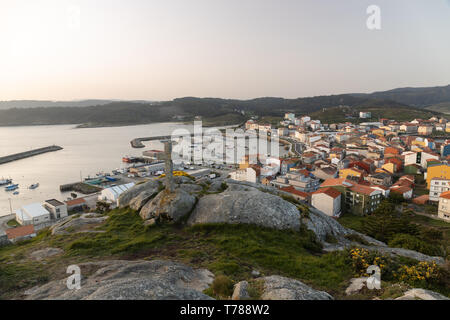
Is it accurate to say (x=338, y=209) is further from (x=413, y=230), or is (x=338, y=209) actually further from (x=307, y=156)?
(x=307, y=156)

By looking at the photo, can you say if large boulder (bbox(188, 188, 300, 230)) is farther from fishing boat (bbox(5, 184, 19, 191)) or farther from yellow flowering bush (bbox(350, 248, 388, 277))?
fishing boat (bbox(5, 184, 19, 191))

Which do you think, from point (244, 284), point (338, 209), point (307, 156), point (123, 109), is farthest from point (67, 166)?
point (123, 109)

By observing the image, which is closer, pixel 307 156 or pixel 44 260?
pixel 44 260

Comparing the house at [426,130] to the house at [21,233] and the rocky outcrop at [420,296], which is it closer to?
Result: the rocky outcrop at [420,296]

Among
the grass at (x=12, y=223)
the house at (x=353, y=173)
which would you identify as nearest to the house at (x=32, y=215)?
the grass at (x=12, y=223)

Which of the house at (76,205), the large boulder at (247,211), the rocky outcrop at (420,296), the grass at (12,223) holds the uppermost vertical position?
the rocky outcrop at (420,296)

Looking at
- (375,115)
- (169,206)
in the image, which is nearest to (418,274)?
(169,206)

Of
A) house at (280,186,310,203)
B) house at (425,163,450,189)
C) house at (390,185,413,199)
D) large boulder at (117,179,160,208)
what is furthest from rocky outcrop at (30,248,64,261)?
house at (425,163,450,189)
